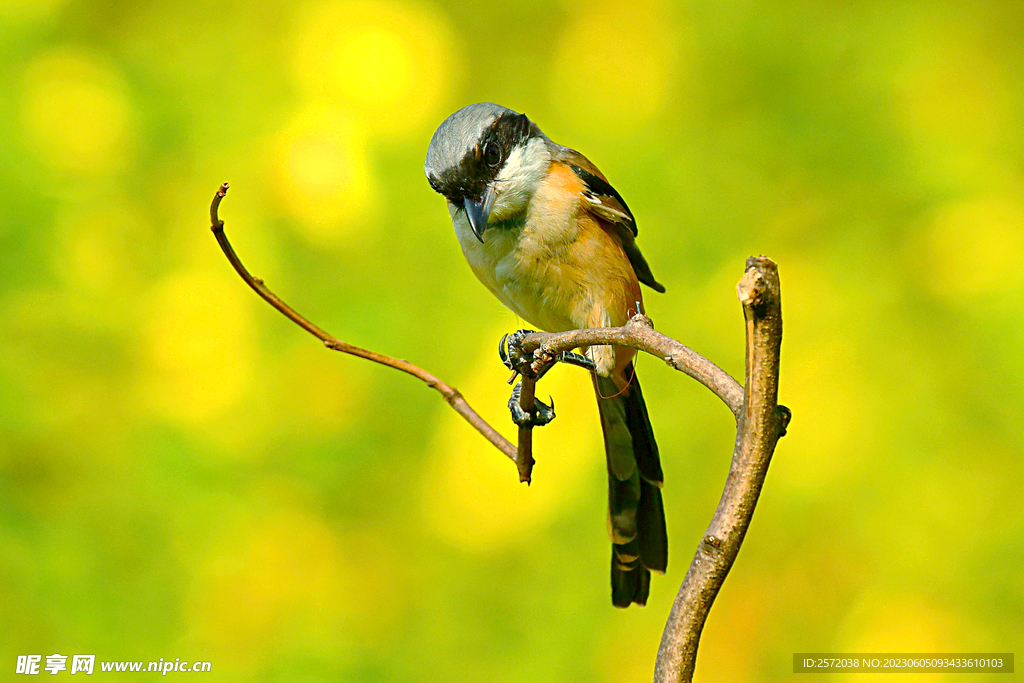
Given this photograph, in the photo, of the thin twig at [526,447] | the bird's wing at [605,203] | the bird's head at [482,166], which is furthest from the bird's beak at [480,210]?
the thin twig at [526,447]

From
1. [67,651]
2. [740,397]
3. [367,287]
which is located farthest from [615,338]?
[67,651]

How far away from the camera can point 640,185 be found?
1731 mm

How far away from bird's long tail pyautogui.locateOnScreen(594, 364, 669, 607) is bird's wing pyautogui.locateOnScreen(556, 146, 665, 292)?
8.7 inches

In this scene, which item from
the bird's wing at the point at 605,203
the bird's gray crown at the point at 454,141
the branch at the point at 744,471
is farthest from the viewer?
the bird's wing at the point at 605,203

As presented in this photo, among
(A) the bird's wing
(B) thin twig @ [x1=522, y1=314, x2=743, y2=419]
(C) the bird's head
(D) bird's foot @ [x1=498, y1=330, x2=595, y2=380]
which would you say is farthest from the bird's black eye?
(B) thin twig @ [x1=522, y1=314, x2=743, y2=419]

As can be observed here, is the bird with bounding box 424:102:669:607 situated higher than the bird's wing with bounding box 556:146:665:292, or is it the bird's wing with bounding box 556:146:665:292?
the bird's wing with bounding box 556:146:665:292

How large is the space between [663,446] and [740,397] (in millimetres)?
1170

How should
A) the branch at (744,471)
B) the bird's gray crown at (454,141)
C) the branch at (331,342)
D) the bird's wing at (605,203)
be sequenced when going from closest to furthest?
the branch at (744,471) → the branch at (331,342) → the bird's gray crown at (454,141) → the bird's wing at (605,203)

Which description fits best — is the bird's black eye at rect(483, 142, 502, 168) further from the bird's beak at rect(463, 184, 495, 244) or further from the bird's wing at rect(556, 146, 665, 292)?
the bird's wing at rect(556, 146, 665, 292)

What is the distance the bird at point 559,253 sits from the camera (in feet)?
3.10

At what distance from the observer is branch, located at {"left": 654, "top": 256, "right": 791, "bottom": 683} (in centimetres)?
45

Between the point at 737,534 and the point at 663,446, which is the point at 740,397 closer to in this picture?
the point at 737,534

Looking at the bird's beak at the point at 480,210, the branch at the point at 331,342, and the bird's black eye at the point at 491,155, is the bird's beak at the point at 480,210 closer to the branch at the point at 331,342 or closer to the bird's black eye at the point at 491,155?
the bird's black eye at the point at 491,155

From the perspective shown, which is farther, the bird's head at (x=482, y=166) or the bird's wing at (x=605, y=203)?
the bird's wing at (x=605, y=203)
